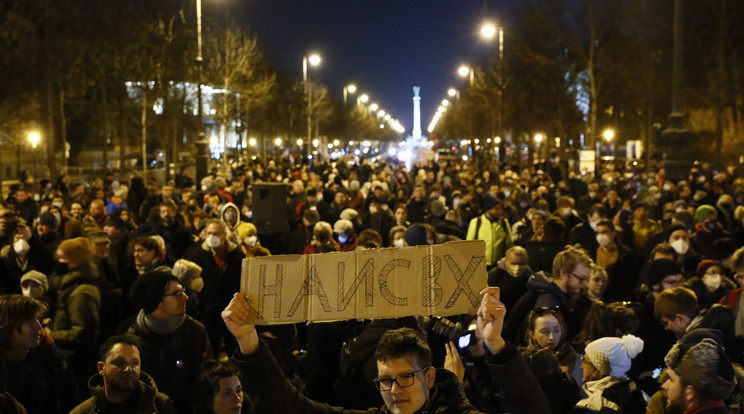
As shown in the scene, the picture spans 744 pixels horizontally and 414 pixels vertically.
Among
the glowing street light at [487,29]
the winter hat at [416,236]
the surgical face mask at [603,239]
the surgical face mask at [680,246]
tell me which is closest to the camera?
the winter hat at [416,236]

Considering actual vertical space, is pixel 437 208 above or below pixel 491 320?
below

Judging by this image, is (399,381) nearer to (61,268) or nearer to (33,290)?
(33,290)

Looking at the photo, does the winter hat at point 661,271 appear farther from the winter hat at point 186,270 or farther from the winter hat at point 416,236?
the winter hat at point 186,270

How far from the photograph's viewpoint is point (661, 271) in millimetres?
7301

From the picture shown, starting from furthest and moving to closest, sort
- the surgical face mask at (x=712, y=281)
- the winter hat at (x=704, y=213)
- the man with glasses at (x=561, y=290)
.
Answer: the winter hat at (x=704, y=213)
the surgical face mask at (x=712, y=281)
the man with glasses at (x=561, y=290)

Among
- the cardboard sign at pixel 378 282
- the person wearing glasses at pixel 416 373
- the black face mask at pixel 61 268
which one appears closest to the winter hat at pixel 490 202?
the black face mask at pixel 61 268

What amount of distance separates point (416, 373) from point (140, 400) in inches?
69.8

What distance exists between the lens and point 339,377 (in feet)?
20.2

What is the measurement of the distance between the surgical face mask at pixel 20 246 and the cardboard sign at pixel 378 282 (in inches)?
232

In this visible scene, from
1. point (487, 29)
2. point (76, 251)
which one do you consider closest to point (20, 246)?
point (76, 251)

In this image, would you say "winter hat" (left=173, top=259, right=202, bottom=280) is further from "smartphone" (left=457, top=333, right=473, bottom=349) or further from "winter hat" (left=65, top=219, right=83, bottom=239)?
"smartphone" (left=457, top=333, right=473, bottom=349)

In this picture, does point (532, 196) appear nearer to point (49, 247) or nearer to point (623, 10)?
point (49, 247)

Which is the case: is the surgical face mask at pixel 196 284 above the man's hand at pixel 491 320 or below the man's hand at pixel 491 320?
below

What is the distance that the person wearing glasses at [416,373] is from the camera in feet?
11.5
